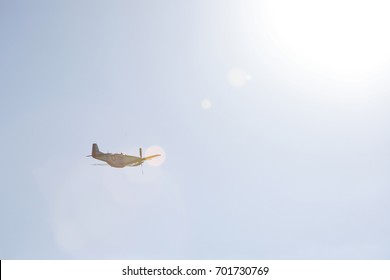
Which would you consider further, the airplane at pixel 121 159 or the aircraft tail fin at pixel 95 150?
the aircraft tail fin at pixel 95 150

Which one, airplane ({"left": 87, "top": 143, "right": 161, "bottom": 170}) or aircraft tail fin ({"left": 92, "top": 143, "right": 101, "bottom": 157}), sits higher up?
aircraft tail fin ({"left": 92, "top": 143, "right": 101, "bottom": 157})

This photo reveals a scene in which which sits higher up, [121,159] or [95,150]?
[95,150]

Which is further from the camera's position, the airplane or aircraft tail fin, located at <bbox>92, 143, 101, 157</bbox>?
aircraft tail fin, located at <bbox>92, 143, 101, 157</bbox>

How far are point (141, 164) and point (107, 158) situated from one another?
991 cm

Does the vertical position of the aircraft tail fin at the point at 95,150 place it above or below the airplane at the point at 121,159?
above

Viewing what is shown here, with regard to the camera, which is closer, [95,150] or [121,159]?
[121,159]

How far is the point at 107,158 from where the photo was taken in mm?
95750
